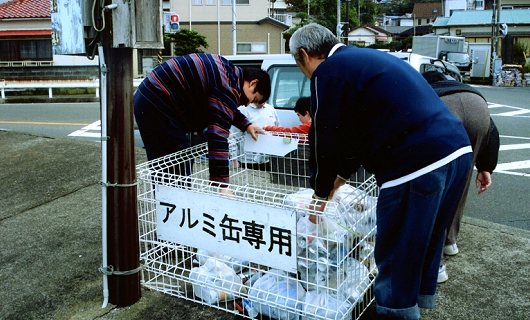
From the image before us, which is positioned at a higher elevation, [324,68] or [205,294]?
[324,68]

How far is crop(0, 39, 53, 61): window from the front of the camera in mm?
26531

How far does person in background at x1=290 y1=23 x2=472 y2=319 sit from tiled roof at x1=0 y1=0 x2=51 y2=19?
27.1 metres

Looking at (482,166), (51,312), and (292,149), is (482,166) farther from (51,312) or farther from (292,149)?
(51,312)

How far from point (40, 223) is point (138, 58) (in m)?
25.7

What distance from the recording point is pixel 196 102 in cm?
350

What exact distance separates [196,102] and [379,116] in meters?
1.59

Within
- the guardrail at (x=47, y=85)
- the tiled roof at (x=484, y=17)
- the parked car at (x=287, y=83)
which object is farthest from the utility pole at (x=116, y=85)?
the tiled roof at (x=484, y=17)

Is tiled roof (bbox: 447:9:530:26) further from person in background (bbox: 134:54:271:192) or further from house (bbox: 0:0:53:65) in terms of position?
person in background (bbox: 134:54:271:192)

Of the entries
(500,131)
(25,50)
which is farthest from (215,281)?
(25,50)

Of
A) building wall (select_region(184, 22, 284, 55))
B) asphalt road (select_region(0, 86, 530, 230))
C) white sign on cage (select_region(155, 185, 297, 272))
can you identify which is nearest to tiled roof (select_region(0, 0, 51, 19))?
building wall (select_region(184, 22, 284, 55))

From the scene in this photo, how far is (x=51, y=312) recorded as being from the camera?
10.2 ft

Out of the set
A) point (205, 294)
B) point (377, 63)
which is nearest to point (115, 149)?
point (205, 294)

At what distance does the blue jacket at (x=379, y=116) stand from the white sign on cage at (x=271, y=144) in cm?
123

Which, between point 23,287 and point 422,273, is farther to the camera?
point 23,287
